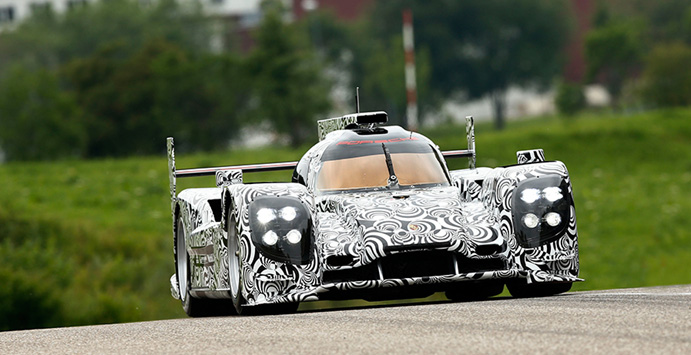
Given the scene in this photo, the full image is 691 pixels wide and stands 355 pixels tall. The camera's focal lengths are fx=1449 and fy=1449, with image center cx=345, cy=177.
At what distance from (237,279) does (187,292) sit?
2346mm

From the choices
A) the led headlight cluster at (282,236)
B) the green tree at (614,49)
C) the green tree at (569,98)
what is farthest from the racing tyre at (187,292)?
the green tree at (614,49)

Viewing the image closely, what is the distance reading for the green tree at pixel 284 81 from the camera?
63.1 m

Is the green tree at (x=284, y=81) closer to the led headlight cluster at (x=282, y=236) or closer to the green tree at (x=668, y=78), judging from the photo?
the green tree at (x=668, y=78)

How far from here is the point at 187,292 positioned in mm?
12703

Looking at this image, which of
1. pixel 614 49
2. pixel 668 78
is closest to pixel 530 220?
pixel 668 78

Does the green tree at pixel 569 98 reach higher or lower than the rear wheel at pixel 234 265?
lower

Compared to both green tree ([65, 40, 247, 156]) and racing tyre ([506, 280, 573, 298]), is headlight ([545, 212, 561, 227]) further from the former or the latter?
green tree ([65, 40, 247, 156])

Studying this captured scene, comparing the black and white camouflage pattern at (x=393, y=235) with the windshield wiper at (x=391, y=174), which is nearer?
Result: the black and white camouflage pattern at (x=393, y=235)

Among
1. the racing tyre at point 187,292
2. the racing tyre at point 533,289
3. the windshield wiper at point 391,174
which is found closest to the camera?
the racing tyre at point 533,289

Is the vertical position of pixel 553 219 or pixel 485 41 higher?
pixel 485 41

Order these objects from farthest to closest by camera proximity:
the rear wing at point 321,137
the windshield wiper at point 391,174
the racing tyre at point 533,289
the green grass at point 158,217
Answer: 1. the green grass at point 158,217
2. the rear wing at point 321,137
3. the windshield wiper at point 391,174
4. the racing tyre at point 533,289

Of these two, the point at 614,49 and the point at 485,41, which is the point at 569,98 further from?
the point at 485,41

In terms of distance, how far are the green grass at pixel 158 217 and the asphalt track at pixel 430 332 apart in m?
14.3

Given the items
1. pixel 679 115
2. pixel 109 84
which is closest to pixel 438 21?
pixel 109 84
